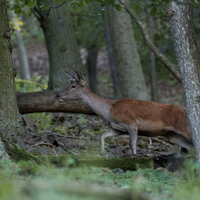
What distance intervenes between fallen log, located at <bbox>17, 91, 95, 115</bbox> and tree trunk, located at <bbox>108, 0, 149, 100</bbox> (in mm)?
3616

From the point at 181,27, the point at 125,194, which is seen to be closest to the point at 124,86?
the point at 181,27

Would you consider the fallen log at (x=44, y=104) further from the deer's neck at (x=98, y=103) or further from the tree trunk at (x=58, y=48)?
the tree trunk at (x=58, y=48)

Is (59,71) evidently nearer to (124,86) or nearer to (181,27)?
(124,86)

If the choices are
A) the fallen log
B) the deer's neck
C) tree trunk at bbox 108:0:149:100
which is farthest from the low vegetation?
Answer: tree trunk at bbox 108:0:149:100

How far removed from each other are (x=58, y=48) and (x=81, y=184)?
785 cm

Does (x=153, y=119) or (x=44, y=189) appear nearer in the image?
(x=44, y=189)

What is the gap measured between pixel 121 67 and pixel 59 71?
2.58 meters

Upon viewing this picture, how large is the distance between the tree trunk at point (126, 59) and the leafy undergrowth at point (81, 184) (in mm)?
6803

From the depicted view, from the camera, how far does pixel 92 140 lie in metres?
9.22

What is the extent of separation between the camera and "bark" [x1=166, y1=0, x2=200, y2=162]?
19.2 feet

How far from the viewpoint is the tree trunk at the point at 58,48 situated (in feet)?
36.5

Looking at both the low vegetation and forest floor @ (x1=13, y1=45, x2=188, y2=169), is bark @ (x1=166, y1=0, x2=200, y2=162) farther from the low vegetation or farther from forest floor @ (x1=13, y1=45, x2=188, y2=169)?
forest floor @ (x1=13, y1=45, x2=188, y2=169)

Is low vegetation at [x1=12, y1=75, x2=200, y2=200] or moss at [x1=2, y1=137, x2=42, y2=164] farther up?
moss at [x1=2, y1=137, x2=42, y2=164]

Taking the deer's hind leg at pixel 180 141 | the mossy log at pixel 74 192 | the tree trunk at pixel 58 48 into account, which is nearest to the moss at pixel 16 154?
the mossy log at pixel 74 192
